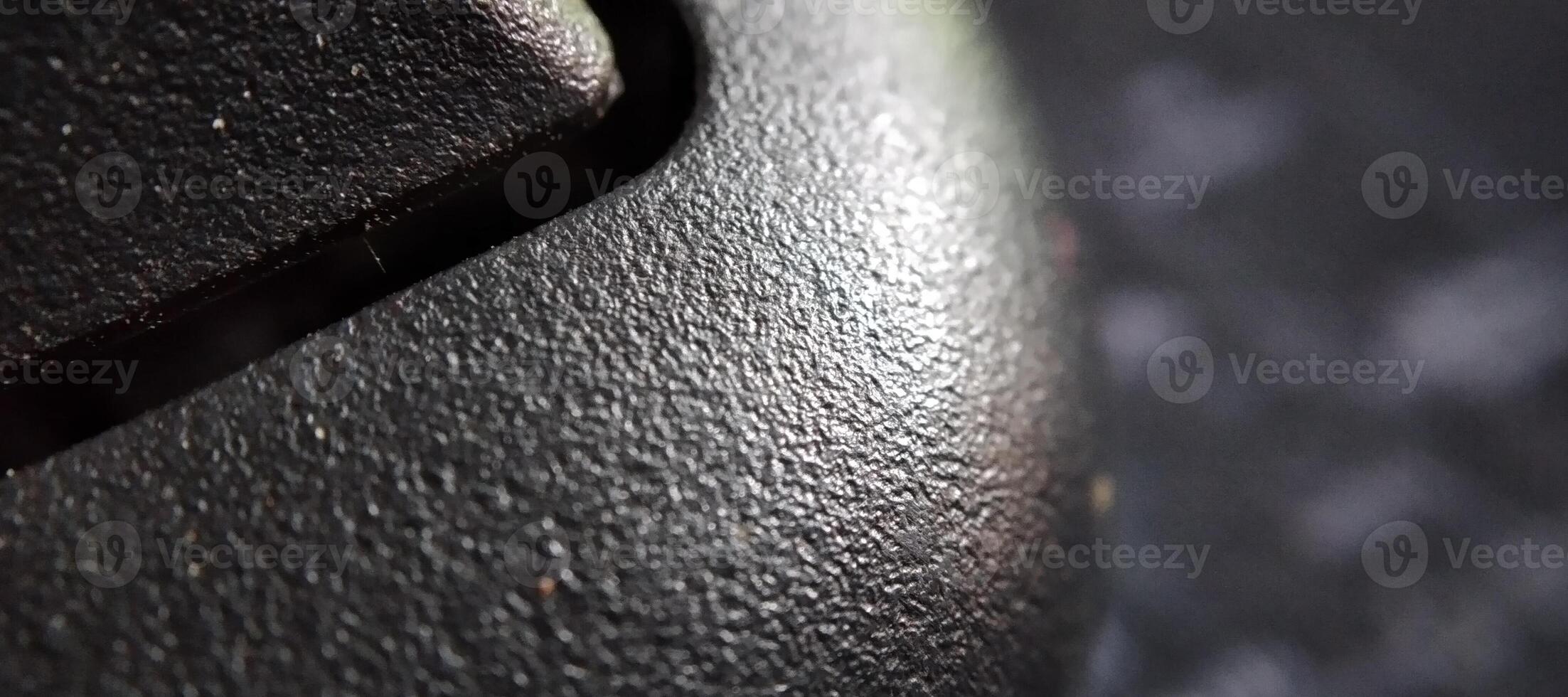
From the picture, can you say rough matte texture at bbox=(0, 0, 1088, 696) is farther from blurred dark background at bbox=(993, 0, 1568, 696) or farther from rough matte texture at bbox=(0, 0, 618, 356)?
blurred dark background at bbox=(993, 0, 1568, 696)

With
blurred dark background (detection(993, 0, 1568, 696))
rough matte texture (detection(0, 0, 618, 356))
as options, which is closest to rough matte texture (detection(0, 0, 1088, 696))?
rough matte texture (detection(0, 0, 618, 356))

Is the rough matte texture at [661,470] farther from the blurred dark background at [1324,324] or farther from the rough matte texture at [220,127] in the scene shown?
the blurred dark background at [1324,324]

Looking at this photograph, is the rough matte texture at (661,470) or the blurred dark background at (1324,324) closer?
the rough matte texture at (661,470)

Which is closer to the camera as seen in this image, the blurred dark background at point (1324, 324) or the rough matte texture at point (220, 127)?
the rough matte texture at point (220, 127)

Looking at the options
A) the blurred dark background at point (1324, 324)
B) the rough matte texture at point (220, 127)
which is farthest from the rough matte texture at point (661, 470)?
the blurred dark background at point (1324, 324)

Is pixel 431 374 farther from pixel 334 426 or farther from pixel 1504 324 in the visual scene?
pixel 1504 324

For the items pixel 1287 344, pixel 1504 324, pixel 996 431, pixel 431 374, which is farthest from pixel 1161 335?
pixel 431 374
